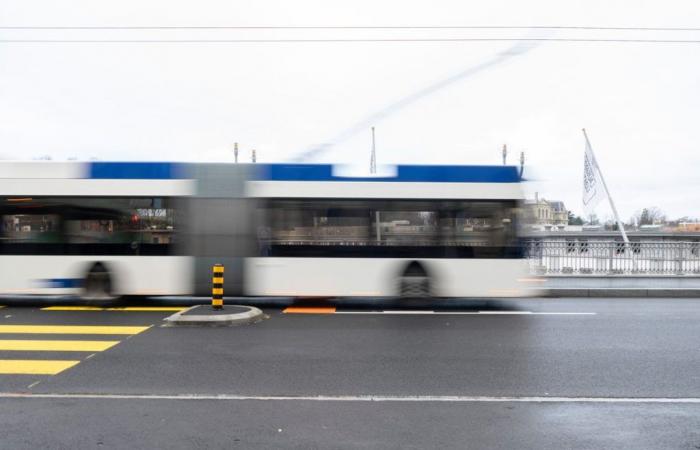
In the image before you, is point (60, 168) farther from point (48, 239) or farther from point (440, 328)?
point (440, 328)

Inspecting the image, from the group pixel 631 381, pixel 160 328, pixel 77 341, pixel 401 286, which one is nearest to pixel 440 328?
pixel 401 286

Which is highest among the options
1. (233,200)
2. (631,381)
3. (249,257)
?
(233,200)

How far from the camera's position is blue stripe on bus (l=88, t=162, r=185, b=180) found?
12.0 meters

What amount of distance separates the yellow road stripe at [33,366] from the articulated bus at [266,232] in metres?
4.66

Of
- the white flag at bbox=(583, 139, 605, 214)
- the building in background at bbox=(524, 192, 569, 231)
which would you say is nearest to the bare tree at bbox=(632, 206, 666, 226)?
the building in background at bbox=(524, 192, 569, 231)

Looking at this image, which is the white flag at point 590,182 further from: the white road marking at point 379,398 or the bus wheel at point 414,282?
the white road marking at point 379,398

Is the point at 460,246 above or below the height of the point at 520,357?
above

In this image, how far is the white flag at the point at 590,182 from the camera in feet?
78.9

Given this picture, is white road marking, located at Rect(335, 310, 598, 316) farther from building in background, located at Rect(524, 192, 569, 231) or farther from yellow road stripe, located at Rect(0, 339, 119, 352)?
yellow road stripe, located at Rect(0, 339, 119, 352)

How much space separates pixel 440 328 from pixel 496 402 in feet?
13.6

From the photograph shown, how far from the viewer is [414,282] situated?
11.6 meters

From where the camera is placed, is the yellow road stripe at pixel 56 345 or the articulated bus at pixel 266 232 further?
the articulated bus at pixel 266 232

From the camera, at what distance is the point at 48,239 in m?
12.0

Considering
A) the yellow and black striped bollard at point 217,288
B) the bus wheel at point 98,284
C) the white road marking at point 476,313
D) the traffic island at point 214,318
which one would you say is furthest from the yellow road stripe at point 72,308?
the white road marking at point 476,313
